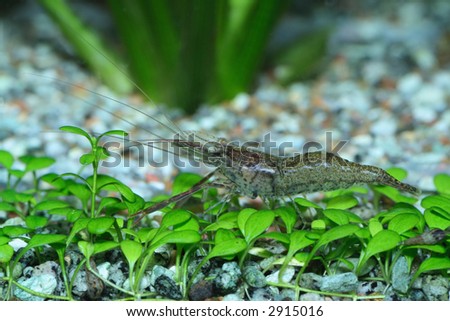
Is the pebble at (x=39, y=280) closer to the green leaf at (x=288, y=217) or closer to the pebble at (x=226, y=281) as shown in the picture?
the pebble at (x=226, y=281)

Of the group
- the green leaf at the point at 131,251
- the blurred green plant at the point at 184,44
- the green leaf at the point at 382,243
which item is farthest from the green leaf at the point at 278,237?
the blurred green plant at the point at 184,44

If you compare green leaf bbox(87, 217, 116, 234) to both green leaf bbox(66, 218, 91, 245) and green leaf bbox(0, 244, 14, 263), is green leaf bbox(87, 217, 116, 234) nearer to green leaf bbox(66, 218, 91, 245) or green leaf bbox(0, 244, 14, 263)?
green leaf bbox(66, 218, 91, 245)

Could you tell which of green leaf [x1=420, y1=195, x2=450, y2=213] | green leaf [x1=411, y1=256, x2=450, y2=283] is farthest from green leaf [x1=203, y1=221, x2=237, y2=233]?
green leaf [x1=420, y1=195, x2=450, y2=213]

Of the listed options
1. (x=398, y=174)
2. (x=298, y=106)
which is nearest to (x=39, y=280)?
(x=398, y=174)

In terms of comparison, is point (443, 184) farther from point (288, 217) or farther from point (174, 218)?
point (174, 218)

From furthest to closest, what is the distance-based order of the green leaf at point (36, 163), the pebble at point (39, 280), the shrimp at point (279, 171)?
the green leaf at point (36, 163) → the shrimp at point (279, 171) → the pebble at point (39, 280)

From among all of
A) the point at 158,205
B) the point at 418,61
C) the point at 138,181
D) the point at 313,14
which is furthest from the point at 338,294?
the point at 313,14

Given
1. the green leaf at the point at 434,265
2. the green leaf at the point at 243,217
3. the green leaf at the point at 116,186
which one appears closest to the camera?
the green leaf at the point at 434,265
